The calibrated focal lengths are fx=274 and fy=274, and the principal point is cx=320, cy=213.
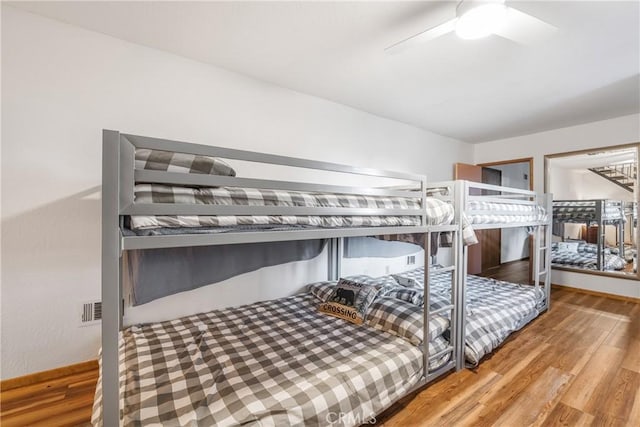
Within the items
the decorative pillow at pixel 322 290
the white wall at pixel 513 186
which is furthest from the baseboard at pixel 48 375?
the white wall at pixel 513 186

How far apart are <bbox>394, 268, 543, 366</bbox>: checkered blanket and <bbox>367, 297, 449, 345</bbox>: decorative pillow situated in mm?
184

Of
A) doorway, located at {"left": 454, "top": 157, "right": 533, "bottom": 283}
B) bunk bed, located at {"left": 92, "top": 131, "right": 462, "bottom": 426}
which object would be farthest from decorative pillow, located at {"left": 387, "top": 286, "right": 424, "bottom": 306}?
doorway, located at {"left": 454, "top": 157, "right": 533, "bottom": 283}

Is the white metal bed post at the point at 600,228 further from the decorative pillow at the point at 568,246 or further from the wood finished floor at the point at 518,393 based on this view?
the wood finished floor at the point at 518,393

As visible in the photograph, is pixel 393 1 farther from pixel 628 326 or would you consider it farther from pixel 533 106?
pixel 628 326

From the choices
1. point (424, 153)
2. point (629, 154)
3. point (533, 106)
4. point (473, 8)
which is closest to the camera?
point (473, 8)

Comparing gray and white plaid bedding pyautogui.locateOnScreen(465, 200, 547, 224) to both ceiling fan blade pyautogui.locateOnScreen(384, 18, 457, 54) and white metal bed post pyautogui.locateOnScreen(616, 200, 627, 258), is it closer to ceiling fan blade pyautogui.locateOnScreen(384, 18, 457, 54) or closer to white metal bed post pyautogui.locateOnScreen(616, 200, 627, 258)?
ceiling fan blade pyautogui.locateOnScreen(384, 18, 457, 54)

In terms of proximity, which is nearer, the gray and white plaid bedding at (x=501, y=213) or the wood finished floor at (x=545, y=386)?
the wood finished floor at (x=545, y=386)

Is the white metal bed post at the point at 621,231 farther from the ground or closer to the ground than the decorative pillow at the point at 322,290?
farther from the ground

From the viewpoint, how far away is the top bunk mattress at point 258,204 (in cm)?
99

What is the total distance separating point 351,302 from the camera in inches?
84.7

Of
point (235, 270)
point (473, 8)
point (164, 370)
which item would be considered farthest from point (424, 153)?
point (164, 370)

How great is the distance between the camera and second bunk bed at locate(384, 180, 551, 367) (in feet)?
6.77

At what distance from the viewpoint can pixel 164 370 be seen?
4.74 ft

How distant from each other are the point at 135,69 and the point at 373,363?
2.61 metres
